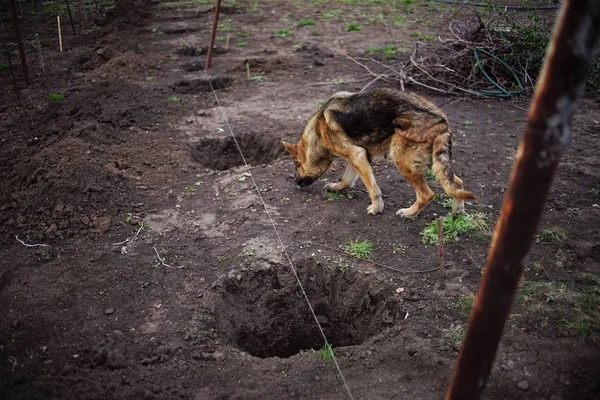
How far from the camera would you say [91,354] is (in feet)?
14.4

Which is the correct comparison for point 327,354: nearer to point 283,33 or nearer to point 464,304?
point 464,304

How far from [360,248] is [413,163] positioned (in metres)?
1.19

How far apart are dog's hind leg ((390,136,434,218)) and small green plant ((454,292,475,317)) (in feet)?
4.89

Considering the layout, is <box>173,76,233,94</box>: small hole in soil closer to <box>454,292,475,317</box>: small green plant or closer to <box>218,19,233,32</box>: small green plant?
<box>218,19,233,32</box>: small green plant

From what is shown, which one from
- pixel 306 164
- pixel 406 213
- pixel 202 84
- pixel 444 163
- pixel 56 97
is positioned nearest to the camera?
pixel 444 163

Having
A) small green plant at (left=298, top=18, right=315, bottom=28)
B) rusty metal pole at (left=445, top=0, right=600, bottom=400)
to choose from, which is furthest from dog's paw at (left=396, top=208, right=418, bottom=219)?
small green plant at (left=298, top=18, right=315, bottom=28)

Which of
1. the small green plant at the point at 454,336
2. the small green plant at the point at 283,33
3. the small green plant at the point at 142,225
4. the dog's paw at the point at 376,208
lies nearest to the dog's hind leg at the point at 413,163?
the dog's paw at the point at 376,208

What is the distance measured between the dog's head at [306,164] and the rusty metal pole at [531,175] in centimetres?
448

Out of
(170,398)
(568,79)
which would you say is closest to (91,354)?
(170,398)

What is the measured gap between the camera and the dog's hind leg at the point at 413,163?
5.66 meters

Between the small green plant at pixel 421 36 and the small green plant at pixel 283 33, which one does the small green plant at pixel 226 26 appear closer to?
the small green plant at pixel 283 33

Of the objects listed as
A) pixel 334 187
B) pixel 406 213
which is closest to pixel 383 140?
pixel 406 213

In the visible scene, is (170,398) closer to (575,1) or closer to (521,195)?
(521,195)

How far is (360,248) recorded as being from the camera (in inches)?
223
